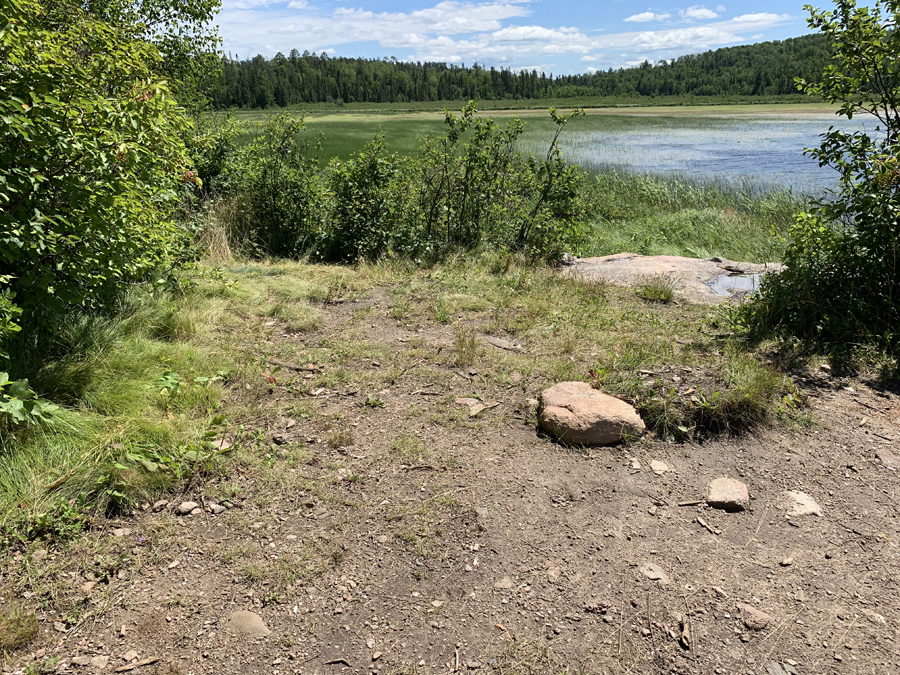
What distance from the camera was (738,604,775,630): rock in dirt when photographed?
2.62m

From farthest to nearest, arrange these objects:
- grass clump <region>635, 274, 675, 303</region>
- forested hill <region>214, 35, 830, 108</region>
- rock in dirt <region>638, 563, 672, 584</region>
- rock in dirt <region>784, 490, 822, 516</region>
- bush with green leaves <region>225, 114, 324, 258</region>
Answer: forested hill <region>214, 35, 830, 108</region> < bush with green leaves <region>225, 114, 324, 258</region> < grass clump <region>635, 274, 675, 303</region> < rock in dirt <region>784, 490, 822, 516</region> < rock in dirt <region>638, 563, 672, 584</region>

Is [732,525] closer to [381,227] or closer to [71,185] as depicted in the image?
[71,185]

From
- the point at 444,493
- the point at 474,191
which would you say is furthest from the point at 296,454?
the point at 474,191

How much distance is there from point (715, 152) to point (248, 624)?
3201 centimetres

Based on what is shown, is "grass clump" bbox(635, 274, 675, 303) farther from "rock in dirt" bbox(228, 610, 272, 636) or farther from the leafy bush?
"rock in dirt" bbox(228, 610, 272, 636)

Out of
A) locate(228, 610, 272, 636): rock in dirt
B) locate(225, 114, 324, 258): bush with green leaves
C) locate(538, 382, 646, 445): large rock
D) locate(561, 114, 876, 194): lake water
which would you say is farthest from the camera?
locate(561, 114, 876, 194): lake water

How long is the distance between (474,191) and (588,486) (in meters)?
6.88

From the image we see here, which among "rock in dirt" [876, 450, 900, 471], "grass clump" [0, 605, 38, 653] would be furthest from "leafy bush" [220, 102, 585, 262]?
"grass clump" [0, 605, 38, 653]

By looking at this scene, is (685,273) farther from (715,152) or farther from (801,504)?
(715,152)

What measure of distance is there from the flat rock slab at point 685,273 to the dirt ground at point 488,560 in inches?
127

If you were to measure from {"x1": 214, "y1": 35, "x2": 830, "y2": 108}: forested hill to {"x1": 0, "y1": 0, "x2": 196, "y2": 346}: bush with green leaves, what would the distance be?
270ft

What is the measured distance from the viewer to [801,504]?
343cm

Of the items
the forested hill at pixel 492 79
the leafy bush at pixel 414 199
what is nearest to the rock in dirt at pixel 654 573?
the leafy bush at pixel 414 199

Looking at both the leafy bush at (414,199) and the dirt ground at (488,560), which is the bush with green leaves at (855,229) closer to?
the dirt ground at (488,560)
